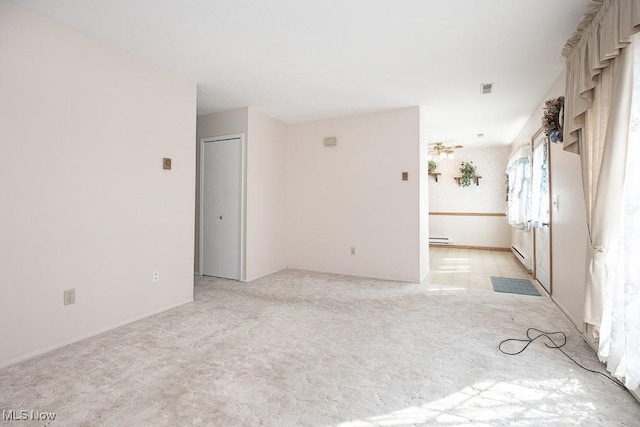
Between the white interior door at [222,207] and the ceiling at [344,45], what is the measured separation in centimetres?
71

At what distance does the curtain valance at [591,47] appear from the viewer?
65.2 inches

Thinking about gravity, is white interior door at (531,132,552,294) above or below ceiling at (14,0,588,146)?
below

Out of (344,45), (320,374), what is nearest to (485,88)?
(344,45)

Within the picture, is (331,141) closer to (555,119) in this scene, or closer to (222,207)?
(222,207)

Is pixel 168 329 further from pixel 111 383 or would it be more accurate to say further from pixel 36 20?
pixel 36 20

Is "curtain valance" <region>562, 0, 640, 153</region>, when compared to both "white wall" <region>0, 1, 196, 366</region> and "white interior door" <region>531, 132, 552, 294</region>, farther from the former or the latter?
"white wall" <region>0, 1, 196, 366</region>

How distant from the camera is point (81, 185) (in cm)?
246

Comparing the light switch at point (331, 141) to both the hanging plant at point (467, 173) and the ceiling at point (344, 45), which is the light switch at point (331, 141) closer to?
the ceiling at point (344, 45)

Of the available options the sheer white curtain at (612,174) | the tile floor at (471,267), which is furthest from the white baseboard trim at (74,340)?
the sheer white curtain at (612,174)

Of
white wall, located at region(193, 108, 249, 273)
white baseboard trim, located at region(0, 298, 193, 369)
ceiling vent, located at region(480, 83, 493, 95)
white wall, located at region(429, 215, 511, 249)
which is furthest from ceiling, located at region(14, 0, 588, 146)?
white wall, located at region(429, 215, 511, 249)

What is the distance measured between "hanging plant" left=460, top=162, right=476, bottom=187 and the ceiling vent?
13.0 feet

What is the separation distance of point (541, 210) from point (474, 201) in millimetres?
3356

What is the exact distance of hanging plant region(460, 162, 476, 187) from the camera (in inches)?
288

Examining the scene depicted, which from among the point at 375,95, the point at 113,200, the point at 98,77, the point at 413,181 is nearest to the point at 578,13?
the point at 375,95
